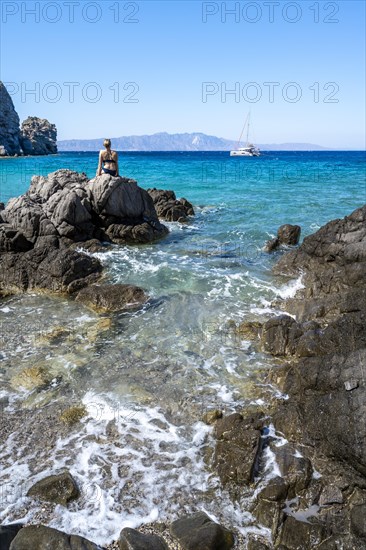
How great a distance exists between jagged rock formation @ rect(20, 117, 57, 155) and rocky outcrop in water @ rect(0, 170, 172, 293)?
127598 millimetres

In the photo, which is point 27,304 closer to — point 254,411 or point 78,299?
point 78,299

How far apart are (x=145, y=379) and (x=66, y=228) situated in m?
11.9

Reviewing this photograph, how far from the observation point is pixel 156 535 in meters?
6.00

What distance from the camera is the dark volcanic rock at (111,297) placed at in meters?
13.5

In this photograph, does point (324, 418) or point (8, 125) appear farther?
point (8, 125)

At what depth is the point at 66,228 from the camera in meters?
19.8

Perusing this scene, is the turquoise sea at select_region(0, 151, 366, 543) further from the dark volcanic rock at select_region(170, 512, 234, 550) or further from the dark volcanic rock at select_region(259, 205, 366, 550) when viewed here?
the dark volcanic rock at select_region(259, 205, 366, 550)

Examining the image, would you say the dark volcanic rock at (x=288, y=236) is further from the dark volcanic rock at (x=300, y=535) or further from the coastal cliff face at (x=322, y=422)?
the dark volcanic rock at (x=300, y=535)

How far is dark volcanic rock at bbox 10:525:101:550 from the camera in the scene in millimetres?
5543

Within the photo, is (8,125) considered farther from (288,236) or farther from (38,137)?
(288,236)

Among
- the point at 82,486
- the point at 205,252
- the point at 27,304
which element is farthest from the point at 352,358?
the point at 205,252

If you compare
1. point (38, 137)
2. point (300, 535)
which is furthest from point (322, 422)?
point (38, 137)

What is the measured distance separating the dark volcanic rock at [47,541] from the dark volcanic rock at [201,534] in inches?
43.3

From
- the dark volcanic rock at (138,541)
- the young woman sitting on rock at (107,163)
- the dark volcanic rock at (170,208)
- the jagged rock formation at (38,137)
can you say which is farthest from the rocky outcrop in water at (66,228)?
the jagged rock formation at (38,137)
